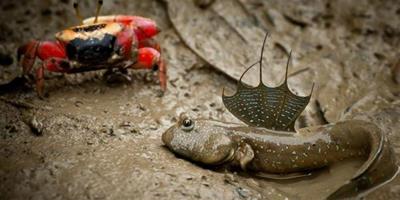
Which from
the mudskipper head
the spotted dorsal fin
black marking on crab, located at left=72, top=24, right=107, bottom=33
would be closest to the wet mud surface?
the mudskipper head

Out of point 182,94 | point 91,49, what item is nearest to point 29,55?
point 91,49

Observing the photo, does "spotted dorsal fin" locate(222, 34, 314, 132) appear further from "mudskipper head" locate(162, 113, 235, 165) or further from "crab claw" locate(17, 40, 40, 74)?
"crab claw" locate(17, 40, 40, 74)

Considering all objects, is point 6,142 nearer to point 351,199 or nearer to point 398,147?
point 351,199

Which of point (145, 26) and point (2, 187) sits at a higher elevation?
point (145, 26)

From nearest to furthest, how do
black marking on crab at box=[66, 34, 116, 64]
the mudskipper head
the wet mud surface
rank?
1. the wet mud surface
2. the mudskipper head
3. black marking on crab at box=[66, 34, 116, 64]

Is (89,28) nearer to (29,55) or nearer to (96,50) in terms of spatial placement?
(96,50)

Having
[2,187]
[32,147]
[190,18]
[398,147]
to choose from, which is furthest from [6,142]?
[398,147]

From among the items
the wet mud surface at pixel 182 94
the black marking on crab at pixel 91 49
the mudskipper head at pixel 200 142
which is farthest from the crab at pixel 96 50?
the mudskipper head at pixel 200 142
